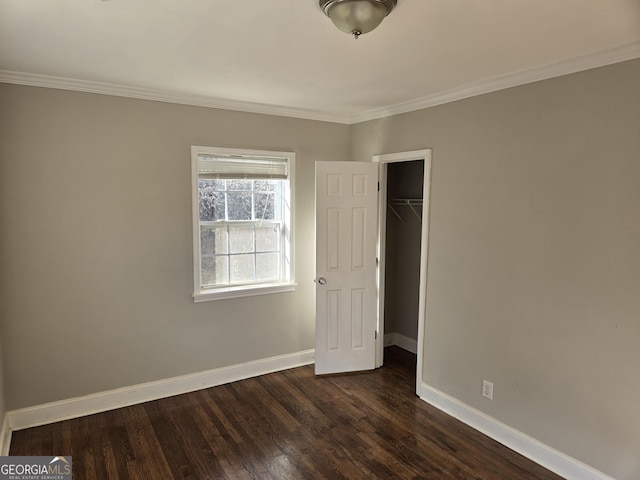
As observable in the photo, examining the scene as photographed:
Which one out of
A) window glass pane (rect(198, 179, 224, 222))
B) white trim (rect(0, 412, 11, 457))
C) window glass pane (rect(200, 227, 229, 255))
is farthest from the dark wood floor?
window glass pane (rect(198, 179, 224, 222))

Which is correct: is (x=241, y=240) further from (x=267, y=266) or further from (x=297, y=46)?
(x=297, y=46)

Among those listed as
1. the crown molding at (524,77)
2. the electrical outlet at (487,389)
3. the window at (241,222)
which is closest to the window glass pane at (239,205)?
the window at (241,222)

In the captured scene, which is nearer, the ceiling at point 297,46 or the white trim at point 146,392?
the ceiling at point 297,46

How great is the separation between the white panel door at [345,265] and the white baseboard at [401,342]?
748mm

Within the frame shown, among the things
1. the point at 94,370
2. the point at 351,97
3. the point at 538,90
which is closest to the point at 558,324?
the point at 538,90

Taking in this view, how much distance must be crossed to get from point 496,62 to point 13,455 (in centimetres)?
382

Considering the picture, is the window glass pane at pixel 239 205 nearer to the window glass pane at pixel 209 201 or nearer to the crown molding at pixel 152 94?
the window glass pane at pixel 209 201

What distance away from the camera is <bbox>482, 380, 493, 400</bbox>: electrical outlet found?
2895 millimetres

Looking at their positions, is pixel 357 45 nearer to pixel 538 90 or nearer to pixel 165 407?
pixel 538 90

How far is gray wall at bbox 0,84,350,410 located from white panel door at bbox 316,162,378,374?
668 mm

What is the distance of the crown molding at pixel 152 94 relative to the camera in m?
2.71

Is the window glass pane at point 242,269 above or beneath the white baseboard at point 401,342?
above

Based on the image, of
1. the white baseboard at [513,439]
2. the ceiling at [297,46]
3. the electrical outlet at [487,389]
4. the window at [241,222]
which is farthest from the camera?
the window at [241,222]

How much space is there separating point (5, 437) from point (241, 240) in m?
2.14
